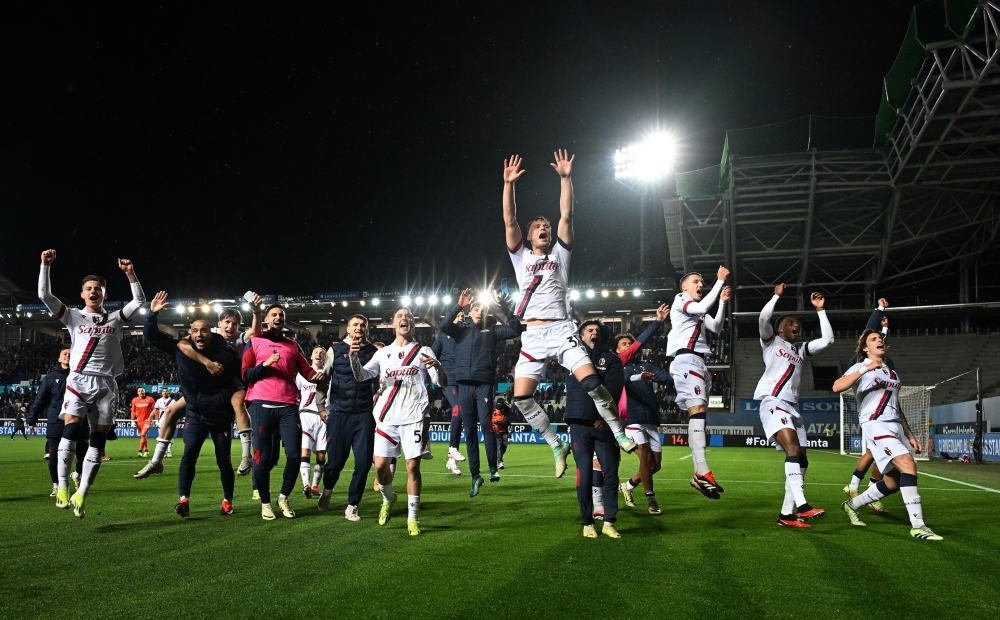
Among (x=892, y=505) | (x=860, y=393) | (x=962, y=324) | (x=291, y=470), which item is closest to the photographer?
(x=860, y=393)

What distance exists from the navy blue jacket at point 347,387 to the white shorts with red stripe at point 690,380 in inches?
139

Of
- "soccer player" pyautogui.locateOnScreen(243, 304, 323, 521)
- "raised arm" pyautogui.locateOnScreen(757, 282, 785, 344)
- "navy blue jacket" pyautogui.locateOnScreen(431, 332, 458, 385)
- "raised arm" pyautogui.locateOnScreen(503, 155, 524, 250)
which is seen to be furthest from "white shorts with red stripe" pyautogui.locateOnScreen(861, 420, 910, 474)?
"soccer player" pyautogui.locateOnScreen(243, 304, 323, 521)

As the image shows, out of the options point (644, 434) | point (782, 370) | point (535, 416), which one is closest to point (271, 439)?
point (535, 416)

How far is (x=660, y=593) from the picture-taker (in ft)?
14.7

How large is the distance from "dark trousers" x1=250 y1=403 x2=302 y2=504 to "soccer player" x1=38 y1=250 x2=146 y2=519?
1.71 m

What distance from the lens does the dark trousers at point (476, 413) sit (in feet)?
32.9

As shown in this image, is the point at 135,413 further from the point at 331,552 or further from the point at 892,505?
the point at 892,505

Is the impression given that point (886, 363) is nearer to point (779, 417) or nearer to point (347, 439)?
point (779, 417)

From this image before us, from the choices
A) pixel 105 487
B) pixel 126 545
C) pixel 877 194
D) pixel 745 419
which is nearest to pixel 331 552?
pixel 126 545

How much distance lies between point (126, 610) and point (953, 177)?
3184 centimetres

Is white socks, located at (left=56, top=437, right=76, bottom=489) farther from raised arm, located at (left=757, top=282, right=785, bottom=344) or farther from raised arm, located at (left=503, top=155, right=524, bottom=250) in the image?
raised arm, located at (left=757, top=282, right=785, bottom=344)

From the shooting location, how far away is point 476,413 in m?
10.4

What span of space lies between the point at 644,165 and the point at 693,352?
101 feet

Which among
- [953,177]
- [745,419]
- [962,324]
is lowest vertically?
[745,419]
